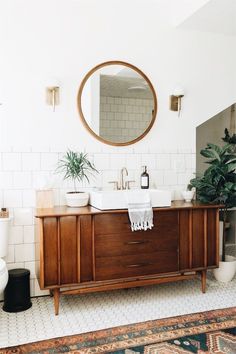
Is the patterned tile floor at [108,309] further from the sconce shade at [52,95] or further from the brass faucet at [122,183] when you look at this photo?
the sconce shade at [52,95]

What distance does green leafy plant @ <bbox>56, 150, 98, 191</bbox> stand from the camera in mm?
3496

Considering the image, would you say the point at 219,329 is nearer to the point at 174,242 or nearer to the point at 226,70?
the point at 174,242

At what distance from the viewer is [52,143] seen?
11.8 ft

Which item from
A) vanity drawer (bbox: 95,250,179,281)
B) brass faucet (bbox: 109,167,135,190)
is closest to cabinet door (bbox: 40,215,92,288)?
vanity drawer (bbox: 95,250,179,281)

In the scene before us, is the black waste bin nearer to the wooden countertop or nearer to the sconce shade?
the wooden countertop

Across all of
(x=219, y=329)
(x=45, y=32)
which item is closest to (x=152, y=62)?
(x=45, y=32)

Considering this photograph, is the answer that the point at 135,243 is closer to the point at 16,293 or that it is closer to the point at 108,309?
the point at 108,309

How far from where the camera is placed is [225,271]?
155 inches

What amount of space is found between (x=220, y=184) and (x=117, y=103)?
1.33 metres

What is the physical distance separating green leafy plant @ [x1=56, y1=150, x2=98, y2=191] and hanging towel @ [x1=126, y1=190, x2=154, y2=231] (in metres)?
0.56

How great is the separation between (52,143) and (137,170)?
0.92 m

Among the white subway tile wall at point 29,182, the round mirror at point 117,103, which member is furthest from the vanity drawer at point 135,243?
the round mirror at point 117,103

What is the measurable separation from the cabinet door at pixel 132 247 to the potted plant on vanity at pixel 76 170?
360 millimetres

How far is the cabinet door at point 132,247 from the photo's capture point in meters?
3.21
